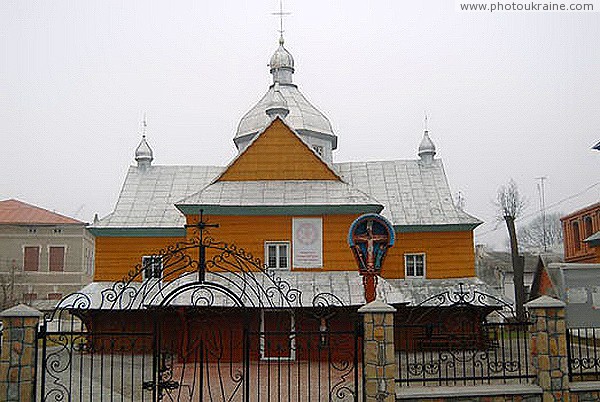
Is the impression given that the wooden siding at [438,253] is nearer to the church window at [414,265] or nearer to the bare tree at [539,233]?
the church window at [414,265]

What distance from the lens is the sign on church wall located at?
1805 centimetres

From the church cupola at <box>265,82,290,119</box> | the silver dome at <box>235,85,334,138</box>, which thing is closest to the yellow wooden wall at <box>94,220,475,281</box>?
the church cupola at <box>265,82,290,119</box>

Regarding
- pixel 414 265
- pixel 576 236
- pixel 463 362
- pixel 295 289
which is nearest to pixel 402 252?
pixel 414 265

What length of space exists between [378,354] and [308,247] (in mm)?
8892

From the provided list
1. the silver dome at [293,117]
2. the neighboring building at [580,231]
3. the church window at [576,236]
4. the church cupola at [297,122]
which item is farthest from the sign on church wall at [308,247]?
the church window at [576,236]

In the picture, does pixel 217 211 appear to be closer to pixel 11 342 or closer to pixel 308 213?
pixel 308 213

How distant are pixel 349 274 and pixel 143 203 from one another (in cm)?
823

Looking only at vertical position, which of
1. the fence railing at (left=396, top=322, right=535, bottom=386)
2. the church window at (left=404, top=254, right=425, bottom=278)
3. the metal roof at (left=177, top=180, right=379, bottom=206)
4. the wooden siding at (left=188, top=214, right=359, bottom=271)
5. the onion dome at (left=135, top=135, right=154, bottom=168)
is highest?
the onion dome at (left=135, top=135, right=154, bottom=168)

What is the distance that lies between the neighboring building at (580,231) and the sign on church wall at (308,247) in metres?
15.5

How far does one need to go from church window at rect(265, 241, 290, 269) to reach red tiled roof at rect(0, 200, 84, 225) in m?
24.5

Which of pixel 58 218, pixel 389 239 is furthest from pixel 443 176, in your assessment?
pixel 58 218

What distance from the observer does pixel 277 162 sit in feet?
63.5

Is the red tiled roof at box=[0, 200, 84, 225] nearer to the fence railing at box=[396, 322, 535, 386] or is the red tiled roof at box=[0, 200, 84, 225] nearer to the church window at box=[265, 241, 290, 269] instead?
the church window at box=[265, 241, 290, 269]

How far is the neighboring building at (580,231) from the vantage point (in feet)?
98.1
